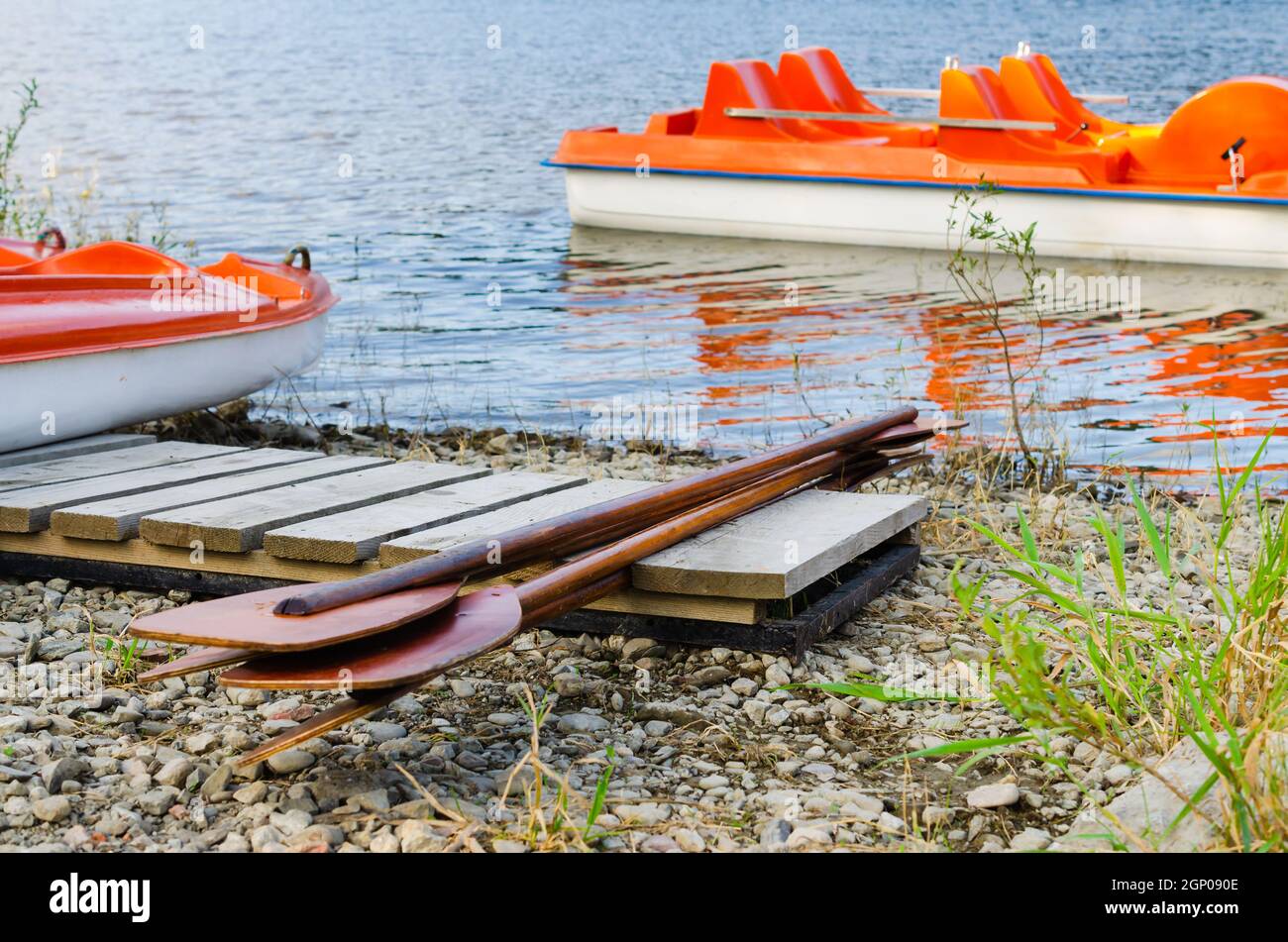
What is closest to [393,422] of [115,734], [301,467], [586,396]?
[586,396]

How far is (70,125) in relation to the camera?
22156mm

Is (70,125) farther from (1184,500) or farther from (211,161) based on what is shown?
(1184,500)

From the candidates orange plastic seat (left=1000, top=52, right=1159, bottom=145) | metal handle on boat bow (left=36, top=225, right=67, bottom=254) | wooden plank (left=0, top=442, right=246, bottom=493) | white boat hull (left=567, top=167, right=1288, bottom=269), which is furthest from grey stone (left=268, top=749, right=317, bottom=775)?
orange plastic seat (left=1000, top=52, right=1159, bottom=145)

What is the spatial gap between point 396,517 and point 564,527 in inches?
29.2

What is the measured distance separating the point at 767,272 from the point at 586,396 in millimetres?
4176

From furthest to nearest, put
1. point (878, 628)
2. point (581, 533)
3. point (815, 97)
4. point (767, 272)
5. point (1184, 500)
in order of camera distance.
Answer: point (815, 97) < point (767, 272) < point (1184, 500) < point (878, 628) < point (581, 533)

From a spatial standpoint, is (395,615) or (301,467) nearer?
(395,615)

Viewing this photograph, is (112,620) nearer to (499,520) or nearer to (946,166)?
(499,520)

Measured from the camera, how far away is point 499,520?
13.1 feet

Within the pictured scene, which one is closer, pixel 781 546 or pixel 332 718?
pixel 332 718

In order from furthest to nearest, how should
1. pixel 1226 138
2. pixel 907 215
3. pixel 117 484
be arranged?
pixel 907 215
pixel 1226 138
pixel 117 484

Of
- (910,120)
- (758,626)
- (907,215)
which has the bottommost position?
(758,626)

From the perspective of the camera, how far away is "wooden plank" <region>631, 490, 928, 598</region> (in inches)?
136

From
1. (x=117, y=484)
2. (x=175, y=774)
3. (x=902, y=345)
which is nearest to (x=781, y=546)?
(x=175, y=774)
